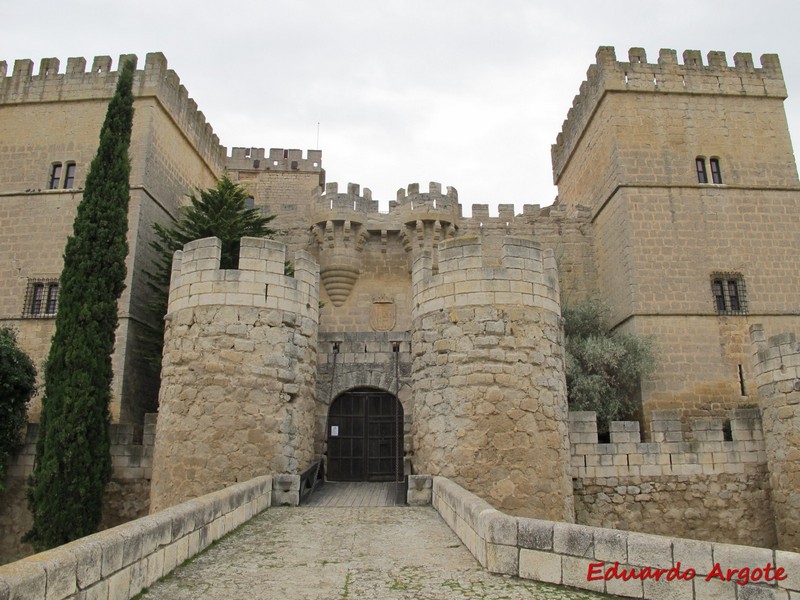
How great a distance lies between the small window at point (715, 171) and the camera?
61.4 feet

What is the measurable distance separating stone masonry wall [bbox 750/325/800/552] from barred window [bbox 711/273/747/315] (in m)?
6.06

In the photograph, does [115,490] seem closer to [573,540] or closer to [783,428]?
[573,540]

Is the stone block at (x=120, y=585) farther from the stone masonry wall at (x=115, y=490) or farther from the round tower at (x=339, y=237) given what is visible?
the round tower at (x=339, y=237)

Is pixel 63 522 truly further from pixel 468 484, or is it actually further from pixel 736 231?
pixel 736 231

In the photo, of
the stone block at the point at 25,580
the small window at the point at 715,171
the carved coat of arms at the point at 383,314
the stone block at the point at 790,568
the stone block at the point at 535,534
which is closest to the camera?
the stone block at the point at 25,580

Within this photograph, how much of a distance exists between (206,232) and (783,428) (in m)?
12.7

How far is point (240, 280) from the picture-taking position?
381 inches

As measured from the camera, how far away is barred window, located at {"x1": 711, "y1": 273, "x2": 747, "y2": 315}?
1764 cm

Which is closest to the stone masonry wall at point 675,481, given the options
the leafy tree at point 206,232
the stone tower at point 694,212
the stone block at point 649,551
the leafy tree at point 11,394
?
the stone tower at point 694,212

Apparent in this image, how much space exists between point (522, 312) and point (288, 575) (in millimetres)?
5364

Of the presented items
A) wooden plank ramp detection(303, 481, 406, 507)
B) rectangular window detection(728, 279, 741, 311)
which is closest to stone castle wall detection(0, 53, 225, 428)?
wooden plank ramp detection(303, 481, 406, 507)

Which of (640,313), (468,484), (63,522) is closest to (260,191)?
(640,313)

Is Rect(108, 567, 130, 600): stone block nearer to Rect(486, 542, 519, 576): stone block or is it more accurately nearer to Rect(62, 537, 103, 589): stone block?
Rect(62, 537, 103, 589): stone block

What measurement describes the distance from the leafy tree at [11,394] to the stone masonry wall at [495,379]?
23.9 feet
